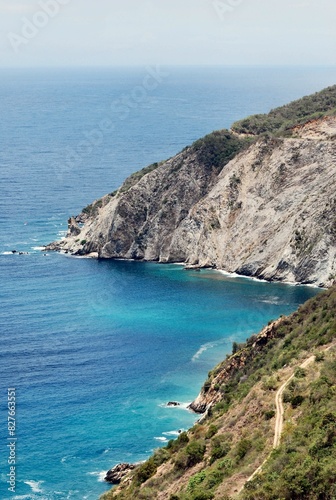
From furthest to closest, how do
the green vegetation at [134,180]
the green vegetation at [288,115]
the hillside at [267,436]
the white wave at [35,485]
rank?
the green vegetation at [288,115] < the green vegetation at [134,180] < the white wave at [35,485] < the hillside at [267,436]

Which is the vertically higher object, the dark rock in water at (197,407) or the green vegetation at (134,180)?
the green vegetation at (134,180)

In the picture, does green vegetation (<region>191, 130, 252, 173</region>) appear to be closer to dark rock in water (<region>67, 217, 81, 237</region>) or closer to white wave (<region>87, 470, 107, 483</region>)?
dark rock in water (<region>67, 217, 81, 237</region>)

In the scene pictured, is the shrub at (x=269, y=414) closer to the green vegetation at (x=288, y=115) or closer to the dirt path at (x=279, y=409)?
the dirt path at (x=279, y=409)

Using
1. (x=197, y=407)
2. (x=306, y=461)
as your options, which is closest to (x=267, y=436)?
(x=306, y=461)

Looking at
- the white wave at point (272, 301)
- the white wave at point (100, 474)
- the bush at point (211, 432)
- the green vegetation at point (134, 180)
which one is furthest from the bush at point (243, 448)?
the green vegetation at point (134, 180)

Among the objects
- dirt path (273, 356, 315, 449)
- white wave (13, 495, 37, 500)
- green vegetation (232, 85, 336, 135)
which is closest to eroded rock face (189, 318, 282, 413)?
dirt path (273, 356, 315, 449)

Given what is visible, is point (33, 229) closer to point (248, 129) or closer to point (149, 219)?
point (149, 219)

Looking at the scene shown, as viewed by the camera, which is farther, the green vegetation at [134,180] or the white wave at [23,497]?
the green vegetation at [134,180]

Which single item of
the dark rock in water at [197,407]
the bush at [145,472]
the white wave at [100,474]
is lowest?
the white wave at [100,474]
